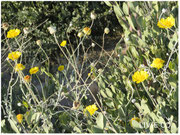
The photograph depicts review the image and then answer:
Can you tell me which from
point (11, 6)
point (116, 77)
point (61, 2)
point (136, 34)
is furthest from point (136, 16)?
point (11, 6)

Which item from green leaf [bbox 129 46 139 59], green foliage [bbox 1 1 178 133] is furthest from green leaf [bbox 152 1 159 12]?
green leaf [bbox 129 46 139 59]

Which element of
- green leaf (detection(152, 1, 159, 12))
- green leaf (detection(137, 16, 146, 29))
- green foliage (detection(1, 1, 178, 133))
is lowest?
green foliage (detection(1, 1, 178, 133))

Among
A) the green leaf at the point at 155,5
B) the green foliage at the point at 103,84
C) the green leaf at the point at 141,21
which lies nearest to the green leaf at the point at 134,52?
the green foliage at the point at 103,84

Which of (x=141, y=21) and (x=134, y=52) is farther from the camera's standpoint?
(x=134, y=52)

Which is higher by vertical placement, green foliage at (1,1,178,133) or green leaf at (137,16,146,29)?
green leaf at (137,16,146,29)

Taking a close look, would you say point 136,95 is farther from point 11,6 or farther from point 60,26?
point 11,6

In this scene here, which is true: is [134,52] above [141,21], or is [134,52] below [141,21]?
below

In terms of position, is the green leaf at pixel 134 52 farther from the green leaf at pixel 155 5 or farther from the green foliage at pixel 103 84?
the green leaf at pixel 155 5

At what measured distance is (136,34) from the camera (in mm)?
2064

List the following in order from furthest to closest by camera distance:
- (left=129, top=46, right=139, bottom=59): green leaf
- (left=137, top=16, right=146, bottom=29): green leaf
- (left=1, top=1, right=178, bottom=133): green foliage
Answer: (left=129, top=46, right=139, bottom=59): green leaf → (left=137, top=16, right=146, bottom=29): green leaf → (left=1, top=1, right=178, bottom=133): green foliage

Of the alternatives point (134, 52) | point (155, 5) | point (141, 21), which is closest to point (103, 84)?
point (134, 52)

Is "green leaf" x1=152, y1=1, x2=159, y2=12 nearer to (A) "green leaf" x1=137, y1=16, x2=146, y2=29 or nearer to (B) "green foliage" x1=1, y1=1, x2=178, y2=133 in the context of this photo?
(B) "green foliage" x1=1, y1=1, x2=178, y2=133

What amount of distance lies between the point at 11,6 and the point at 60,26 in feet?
1.69

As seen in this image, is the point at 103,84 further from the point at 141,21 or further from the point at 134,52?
the point at 141,21
